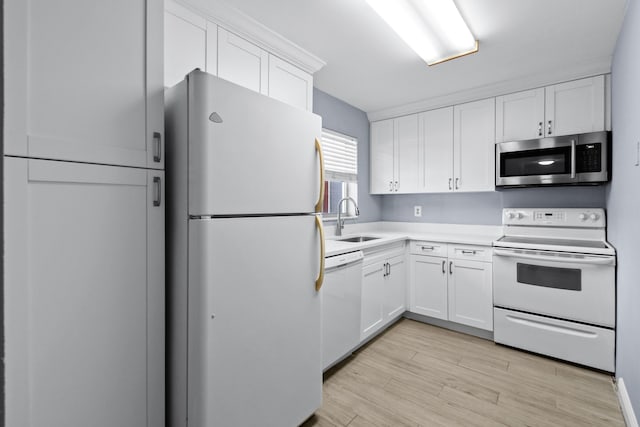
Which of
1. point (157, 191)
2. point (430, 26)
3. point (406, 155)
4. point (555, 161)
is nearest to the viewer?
point (157, 191)

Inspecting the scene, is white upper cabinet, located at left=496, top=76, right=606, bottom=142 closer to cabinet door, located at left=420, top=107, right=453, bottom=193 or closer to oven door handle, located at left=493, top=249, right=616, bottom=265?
cabinet door, located at left=420, top=107, right=453, bottom=193

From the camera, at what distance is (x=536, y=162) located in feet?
8.80

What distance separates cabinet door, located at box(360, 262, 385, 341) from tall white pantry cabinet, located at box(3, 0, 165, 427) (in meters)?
1.63

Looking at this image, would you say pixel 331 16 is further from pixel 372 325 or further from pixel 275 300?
pixel 372 325

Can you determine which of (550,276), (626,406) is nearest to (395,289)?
(550,276)

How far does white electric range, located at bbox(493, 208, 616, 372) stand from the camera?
7.19 feet

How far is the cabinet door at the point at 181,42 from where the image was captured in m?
1.59

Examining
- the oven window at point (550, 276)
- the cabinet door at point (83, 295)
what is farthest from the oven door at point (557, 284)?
the cabinet door at point (83, 295)

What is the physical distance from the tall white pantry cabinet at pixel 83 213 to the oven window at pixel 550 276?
2709mm

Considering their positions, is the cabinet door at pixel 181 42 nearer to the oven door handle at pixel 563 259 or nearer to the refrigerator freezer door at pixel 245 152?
the refrigerator freezer door at pixel 245 152

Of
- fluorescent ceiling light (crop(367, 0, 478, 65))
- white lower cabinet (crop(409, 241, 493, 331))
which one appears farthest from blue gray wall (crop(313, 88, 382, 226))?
fluorescent ceiling light (crop(367, 0, 478, 65))

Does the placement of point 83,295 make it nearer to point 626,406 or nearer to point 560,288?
point 626,406

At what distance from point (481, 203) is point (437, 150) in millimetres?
765

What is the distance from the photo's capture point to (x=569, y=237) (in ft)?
8.95
